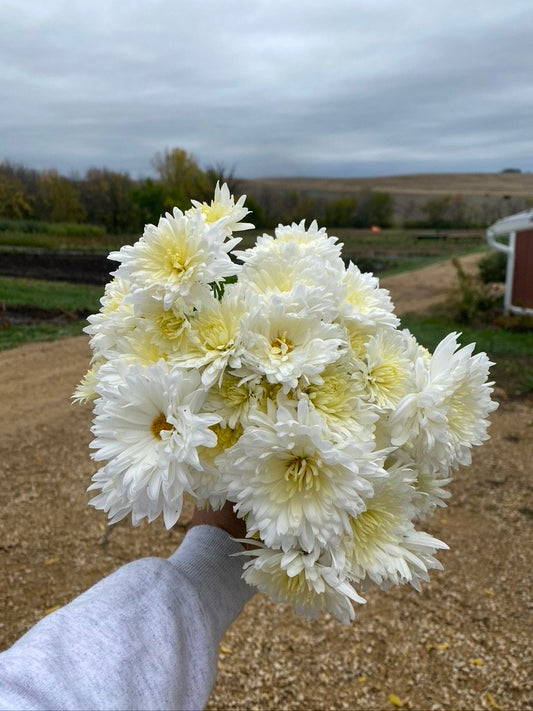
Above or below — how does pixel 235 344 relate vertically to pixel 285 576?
above

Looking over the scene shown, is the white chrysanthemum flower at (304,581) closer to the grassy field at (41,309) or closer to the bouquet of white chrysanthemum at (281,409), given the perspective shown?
the bouquet of white chrysanthemum at (281,409)

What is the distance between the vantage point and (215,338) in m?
0.95

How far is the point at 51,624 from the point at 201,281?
0.59 meters

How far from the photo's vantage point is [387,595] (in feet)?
9.79

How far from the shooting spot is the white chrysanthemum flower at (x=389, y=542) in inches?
38.3

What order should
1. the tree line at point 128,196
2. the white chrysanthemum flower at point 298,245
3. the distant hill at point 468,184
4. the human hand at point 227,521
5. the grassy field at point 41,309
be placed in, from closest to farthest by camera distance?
the white chrysanthemum flower at point 298,245, the human hand at point 227,521, the tree line at point 128,196, the grassy field at point 41,309, the distant hill at point 468,184

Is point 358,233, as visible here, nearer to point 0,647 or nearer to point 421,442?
point 0,647

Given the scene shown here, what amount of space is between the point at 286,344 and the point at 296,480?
0.71 ft

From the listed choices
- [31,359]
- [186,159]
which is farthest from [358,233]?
[31,359]

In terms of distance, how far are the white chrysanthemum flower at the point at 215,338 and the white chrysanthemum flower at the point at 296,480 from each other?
10cm

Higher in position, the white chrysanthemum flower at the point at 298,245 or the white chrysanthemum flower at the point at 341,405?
the white chrysanthemum flower at the point at 298,245

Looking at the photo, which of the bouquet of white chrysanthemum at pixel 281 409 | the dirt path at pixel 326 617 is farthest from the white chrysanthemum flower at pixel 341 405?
the dirt path at pixel 326 617

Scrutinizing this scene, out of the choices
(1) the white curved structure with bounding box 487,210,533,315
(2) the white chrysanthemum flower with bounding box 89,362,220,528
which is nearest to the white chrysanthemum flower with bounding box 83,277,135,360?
(2) the white chrysanthemum flower with bounding box 89,362,220,528

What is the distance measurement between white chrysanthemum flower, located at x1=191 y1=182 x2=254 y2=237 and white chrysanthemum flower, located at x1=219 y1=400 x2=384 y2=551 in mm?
385
